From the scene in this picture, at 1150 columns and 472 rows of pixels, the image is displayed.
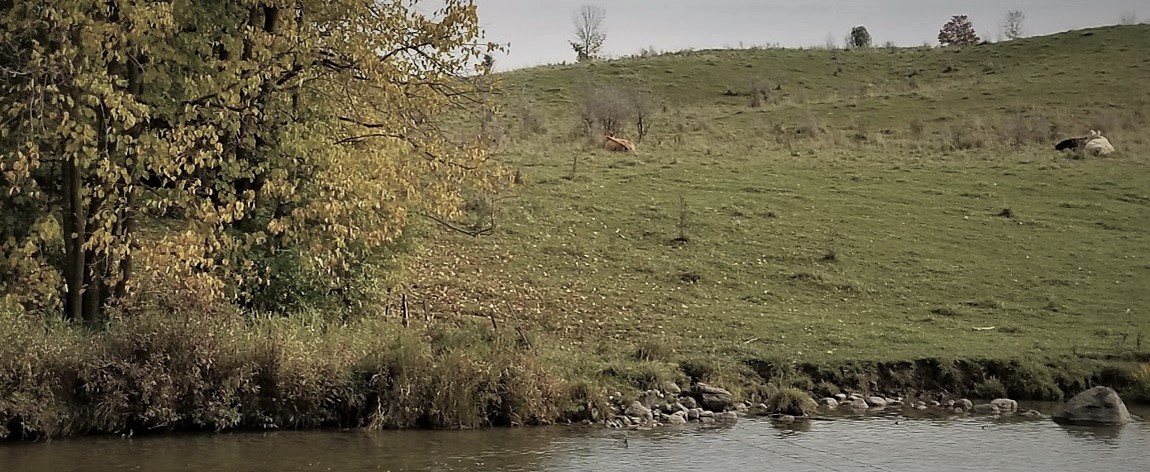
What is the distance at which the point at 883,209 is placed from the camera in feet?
99.0

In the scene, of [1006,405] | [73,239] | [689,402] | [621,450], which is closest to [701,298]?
[689,402]

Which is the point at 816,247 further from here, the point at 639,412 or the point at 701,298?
the point at 639,412

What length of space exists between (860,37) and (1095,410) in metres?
76.6

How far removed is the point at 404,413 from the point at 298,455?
73.8 inches

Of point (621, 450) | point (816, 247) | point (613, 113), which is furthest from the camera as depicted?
point (613, 113)

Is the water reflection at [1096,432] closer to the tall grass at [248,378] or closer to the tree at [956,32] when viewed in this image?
the tall grass at [248,378]

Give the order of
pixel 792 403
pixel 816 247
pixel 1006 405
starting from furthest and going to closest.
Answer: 1. pixel 816 247
2. pixel 1006 405
3. pixel 792 403

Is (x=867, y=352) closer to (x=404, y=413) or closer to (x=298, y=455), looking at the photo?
(x=404, y=413)

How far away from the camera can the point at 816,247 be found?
26547mm

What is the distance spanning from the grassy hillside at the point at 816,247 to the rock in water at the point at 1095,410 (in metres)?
1.79

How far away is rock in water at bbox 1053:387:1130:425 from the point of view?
15645 mm

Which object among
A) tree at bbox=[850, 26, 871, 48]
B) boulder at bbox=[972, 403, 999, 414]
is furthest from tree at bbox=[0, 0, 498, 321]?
tree at bbox=[850, 26, 871, 48]

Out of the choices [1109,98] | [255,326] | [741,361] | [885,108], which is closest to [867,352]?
[741,361]

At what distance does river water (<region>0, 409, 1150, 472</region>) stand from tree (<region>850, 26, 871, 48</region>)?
7606 cm
